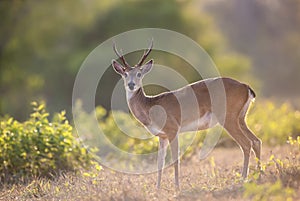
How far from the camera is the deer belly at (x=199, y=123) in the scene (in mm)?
10820

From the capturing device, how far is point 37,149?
12586 mm

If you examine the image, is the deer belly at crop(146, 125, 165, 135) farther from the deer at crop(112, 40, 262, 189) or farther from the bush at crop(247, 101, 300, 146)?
the bush at crop(247, 101, 300, 146)

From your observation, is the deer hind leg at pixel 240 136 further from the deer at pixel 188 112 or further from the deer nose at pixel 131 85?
the deer nose at pixel 131 85

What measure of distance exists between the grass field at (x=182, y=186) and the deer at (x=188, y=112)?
1.44 ft

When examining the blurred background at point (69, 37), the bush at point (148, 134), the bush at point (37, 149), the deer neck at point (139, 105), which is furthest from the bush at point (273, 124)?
the blurred background at point (69, 37)

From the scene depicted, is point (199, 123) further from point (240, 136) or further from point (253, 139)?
point (253, 139)

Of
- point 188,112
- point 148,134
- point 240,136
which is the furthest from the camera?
point 148,134

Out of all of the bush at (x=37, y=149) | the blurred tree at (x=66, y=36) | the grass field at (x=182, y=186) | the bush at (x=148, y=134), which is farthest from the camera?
the blurred tree at (x=66, y=36)

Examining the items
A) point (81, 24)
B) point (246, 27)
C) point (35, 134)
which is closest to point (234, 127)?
point (35, 134)

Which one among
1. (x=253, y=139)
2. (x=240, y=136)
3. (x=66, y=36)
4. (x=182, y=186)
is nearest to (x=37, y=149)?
(x=182, y=186)

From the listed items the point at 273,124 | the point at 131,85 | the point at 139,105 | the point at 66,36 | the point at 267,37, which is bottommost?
the point at 139,105

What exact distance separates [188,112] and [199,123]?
0.24 metres

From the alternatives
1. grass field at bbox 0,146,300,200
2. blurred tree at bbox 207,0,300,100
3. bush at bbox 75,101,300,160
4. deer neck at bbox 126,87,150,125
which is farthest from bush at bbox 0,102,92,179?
blurred tree at bbox 207,0,300,100

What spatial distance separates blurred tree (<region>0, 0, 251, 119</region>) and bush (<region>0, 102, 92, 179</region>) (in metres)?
15.8
